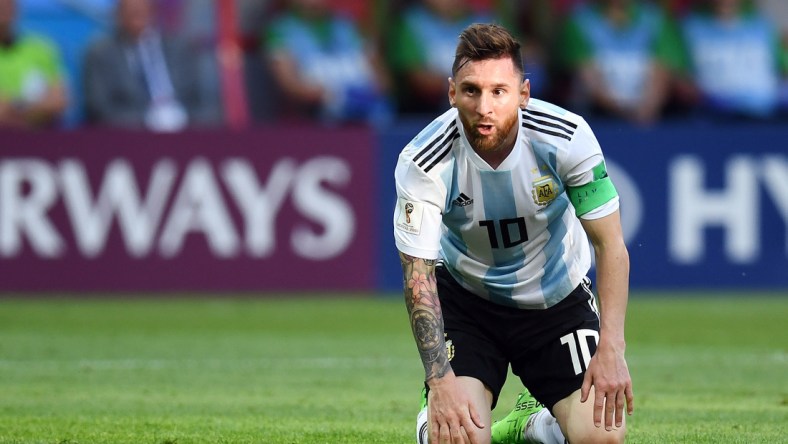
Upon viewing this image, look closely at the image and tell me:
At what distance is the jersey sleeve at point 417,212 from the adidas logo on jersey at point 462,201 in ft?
0.71

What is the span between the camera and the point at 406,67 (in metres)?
16.0

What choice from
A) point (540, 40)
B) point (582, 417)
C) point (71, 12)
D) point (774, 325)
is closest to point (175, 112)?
point (71, 12)

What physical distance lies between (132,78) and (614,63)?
5.22m

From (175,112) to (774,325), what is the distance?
245 inches

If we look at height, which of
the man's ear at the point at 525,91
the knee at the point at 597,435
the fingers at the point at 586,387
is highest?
the man's ear at the point at 525,91

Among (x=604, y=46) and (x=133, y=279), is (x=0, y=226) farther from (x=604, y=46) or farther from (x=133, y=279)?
(x=604, y=46)

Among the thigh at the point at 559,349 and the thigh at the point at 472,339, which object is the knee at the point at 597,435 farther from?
the thigh at the point at 472,339

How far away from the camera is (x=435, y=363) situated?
572 centimetres

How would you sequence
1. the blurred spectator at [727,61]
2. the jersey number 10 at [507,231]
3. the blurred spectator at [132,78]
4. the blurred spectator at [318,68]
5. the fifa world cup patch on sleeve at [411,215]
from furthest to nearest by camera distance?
1. the blurred spectator at [727,61]
2. the blurred spectator at [318,68]
3. the blurred spectator at [132,78]
4. the jersey number 10 at [507,231]
5. the fifa world cup patch on sleeve at [411,215]

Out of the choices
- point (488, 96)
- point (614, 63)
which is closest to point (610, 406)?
point (488, 96)

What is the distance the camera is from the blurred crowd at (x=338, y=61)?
1452 cm

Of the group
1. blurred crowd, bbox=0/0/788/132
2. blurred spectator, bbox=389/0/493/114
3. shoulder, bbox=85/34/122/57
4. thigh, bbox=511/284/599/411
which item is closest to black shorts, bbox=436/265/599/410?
thigh, bbox=511/284/599/411

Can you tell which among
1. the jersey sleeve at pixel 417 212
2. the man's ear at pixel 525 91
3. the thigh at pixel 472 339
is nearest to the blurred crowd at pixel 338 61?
the thigh at pixel 472 339

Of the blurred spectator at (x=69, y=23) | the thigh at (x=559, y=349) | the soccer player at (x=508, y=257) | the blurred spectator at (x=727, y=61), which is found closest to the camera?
the soccer player at (x=508, y=257)
